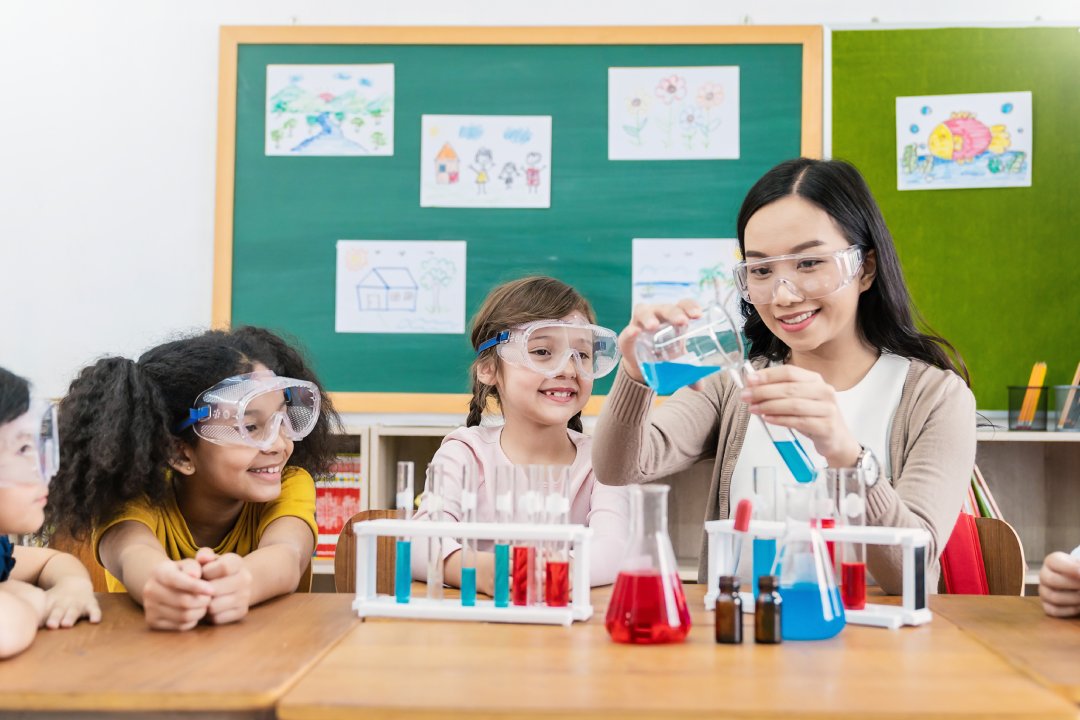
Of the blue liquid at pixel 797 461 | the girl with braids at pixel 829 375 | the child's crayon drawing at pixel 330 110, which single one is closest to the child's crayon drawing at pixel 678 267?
the child's crayon drawing at pixel 330 110

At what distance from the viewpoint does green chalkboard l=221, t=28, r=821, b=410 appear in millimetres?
3318

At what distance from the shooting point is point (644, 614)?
3.79ft

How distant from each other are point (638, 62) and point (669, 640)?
8.41 feet

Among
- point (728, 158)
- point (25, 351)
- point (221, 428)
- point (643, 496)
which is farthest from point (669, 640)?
point (25, 351)

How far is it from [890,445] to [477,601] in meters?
0.83

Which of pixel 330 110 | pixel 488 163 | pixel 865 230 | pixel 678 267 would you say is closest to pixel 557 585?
pixel 865 230

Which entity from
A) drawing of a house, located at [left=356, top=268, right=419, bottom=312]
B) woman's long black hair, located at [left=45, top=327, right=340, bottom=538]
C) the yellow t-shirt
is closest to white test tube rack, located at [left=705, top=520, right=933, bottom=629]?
the yellow t-shirt

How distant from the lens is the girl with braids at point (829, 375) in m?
1.64

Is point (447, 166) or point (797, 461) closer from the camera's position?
point (797, 461)

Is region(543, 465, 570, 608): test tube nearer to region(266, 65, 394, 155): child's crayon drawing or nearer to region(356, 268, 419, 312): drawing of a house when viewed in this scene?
region(356, 268, 419, 312): drawing of a house

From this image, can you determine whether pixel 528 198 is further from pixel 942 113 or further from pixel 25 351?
pixel 25 351

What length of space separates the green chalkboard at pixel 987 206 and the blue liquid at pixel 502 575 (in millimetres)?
2350

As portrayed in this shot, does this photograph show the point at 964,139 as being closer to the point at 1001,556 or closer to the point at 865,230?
the point at 865,230

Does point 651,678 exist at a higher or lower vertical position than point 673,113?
lower
